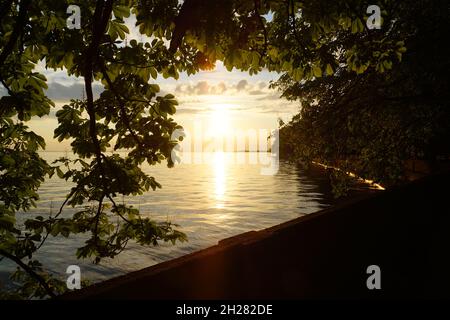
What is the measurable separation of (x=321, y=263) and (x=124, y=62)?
11.6 feet

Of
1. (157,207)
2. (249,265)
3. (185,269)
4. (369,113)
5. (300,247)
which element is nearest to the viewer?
(185,269)

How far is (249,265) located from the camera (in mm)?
3971

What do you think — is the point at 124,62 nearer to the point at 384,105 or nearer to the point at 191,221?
the point at 384,105

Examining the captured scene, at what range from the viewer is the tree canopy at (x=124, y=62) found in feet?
14.4

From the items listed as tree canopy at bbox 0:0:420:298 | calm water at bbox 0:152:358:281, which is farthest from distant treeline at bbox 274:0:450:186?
calm water at bbox 0:152:358:281

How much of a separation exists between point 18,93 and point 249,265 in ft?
12.4

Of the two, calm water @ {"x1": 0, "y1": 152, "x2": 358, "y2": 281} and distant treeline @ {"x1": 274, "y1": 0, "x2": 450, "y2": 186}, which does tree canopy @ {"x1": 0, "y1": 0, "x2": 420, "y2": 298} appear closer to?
distant treeline @ {"x1": 274, "y1": 0, "x2": 450, "y2": 186}

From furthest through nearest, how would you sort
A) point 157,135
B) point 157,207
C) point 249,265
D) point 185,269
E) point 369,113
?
1. point 157,207
2. point 369,113
3. point 157,135
4. point 249,265
5. point 185,269

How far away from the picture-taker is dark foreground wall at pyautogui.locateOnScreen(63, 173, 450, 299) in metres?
3.51

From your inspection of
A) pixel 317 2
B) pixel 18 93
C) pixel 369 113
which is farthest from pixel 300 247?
pixel 369 113

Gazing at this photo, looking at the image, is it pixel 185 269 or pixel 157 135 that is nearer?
pixel 185 269

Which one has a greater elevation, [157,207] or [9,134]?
[9,134]

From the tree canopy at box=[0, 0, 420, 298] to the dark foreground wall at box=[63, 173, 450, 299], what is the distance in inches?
58.1

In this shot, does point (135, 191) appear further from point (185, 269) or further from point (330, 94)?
point (330, 94)
